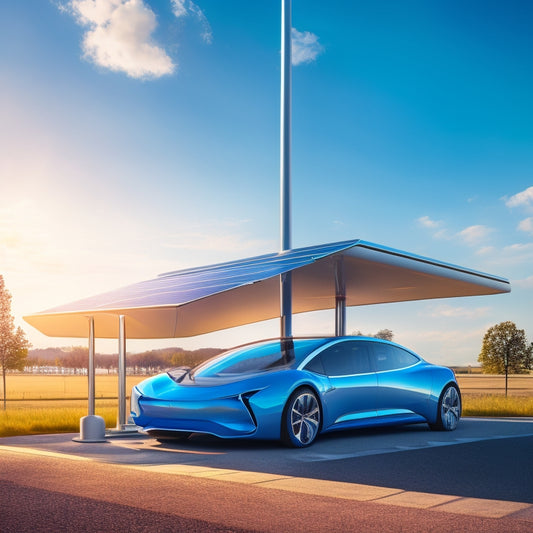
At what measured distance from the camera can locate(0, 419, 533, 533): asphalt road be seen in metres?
4.64

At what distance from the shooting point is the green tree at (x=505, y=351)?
44500 mm

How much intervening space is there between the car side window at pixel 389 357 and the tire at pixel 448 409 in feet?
2.41

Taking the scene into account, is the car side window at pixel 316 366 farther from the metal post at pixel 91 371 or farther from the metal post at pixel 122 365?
the metal post at pixel 91 371

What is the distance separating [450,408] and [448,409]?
0.07 meters

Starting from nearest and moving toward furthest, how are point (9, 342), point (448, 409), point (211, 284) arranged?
point (211, 284) < point (448, 409) < point (9, 342)

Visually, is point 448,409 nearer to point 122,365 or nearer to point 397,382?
point 397,382

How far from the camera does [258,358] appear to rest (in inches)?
369

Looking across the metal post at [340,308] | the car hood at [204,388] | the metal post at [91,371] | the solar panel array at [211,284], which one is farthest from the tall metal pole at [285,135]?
the car hood at [204,388]

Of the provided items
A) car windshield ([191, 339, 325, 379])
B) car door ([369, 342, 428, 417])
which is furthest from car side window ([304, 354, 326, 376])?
car door ([369, 342, 428, 417])

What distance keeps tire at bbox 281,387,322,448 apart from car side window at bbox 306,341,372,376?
58 centimetres

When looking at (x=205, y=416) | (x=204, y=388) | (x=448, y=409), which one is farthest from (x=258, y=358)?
(x=448, y=409)

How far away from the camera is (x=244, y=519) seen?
4.68m

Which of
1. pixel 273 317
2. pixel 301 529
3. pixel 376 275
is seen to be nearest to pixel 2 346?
pixel 273 317

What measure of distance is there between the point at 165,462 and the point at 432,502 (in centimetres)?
302
